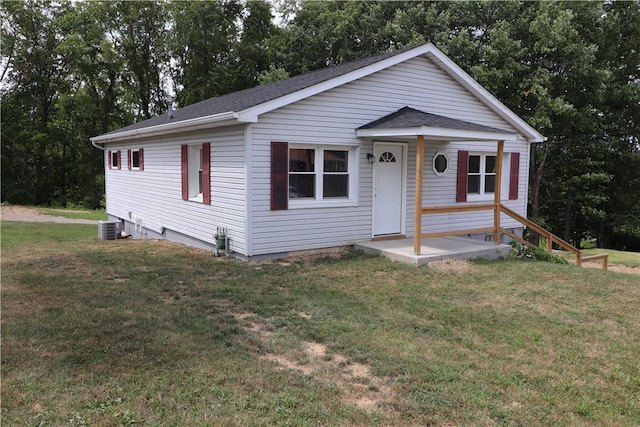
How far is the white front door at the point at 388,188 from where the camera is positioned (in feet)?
32.6

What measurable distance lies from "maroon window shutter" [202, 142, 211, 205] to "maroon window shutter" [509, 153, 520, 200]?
7.90m

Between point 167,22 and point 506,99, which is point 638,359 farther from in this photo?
point 167,22

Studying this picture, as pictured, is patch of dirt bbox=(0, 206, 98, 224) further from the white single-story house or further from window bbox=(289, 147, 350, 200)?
window bbox=(289, 147, 350, 200)

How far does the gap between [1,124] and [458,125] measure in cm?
2584

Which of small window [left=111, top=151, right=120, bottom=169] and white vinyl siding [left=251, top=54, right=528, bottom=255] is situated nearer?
white vinyl siding [left=251, top=54, right=528, bottom=255]

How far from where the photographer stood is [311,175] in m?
9.12

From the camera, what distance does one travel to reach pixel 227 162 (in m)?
8.83

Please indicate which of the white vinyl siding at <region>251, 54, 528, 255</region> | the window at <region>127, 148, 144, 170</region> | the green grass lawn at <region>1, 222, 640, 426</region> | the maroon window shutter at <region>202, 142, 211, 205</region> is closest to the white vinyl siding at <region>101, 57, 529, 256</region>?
the white vinyl siding at <region>251, 54, 528, 255</region>

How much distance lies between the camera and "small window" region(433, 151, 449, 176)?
10781mm

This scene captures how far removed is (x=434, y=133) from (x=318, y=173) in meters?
2.30

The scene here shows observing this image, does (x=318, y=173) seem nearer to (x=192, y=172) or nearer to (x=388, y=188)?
(x=388, y=188)

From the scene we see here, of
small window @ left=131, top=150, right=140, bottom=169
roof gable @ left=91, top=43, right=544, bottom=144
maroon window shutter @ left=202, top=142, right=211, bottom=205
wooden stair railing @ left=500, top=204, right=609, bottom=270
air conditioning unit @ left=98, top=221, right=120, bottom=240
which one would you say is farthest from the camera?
small window @ left=131, top=150, right=140, bottom=169

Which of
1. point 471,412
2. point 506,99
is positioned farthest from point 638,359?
point 506,99

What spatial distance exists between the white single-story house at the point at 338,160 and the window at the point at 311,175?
0.02m
